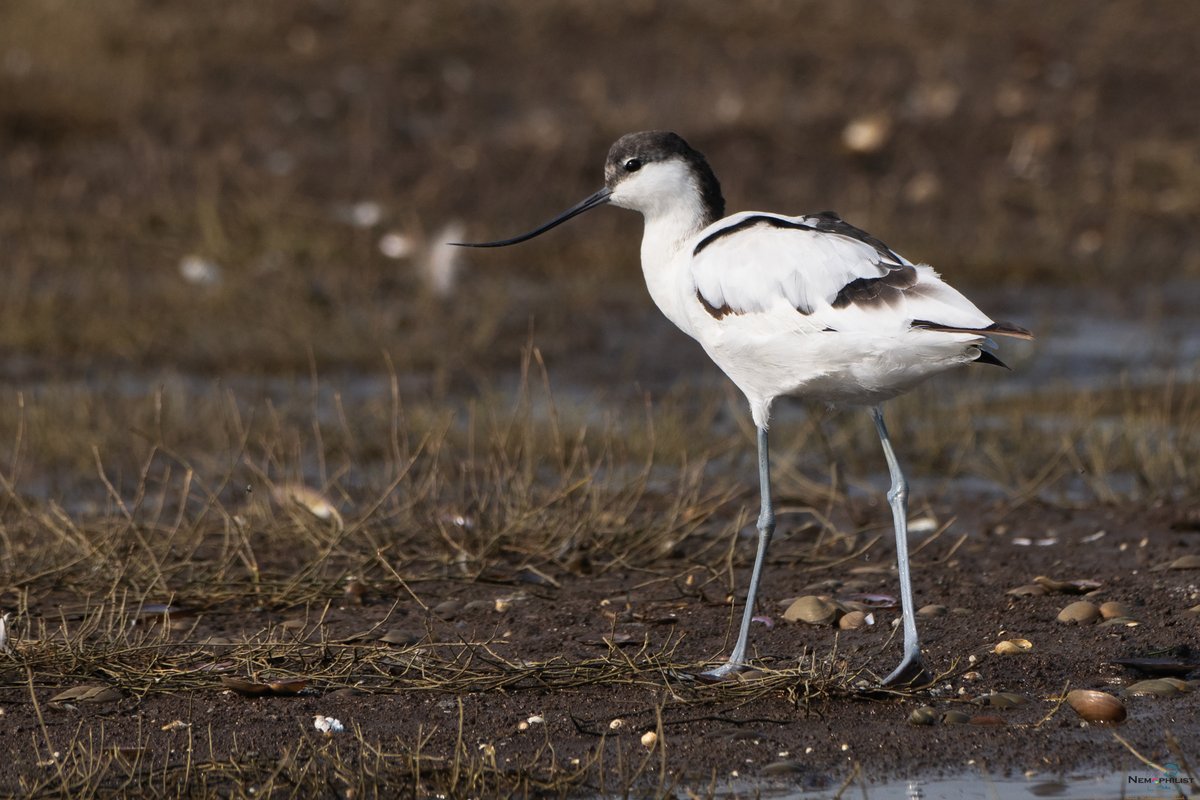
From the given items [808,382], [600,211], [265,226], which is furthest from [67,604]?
[600,211]

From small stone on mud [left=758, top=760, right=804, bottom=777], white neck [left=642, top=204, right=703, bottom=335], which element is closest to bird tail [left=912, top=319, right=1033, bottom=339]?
white neck [left=642, top=204, right=703, bottom=335]

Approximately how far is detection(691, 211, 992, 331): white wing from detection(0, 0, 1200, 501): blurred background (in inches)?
133

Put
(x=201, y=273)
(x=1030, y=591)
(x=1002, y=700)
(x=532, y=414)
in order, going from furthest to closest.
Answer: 1. (x=201, y=273)
2. (x=532, y=414)
3. (x=1030, y=591)
4. (x=1002, y=700)

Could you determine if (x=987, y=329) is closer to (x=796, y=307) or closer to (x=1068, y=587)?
(x=796, y=307)

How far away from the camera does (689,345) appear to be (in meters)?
9.05

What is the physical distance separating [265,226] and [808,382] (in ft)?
21.2

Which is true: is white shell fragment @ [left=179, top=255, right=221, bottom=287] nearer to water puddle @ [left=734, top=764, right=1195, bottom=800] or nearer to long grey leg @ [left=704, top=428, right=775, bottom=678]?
long grey leg @ [left=704, top=428, right=775, bottom=678]

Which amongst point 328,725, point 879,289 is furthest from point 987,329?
point 328,725

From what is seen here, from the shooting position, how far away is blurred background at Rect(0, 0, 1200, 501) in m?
8.73

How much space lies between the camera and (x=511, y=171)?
37.6ft

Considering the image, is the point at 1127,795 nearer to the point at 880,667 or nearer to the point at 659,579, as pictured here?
the point at 880,667

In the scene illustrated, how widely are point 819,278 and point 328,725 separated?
4.95 feet

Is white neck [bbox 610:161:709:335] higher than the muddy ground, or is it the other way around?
white neck [bbox 610:161:709:335]

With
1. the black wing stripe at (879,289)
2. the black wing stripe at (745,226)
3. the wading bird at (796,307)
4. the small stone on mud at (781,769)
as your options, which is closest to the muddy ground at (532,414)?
the small stone on mud at (781,769)
